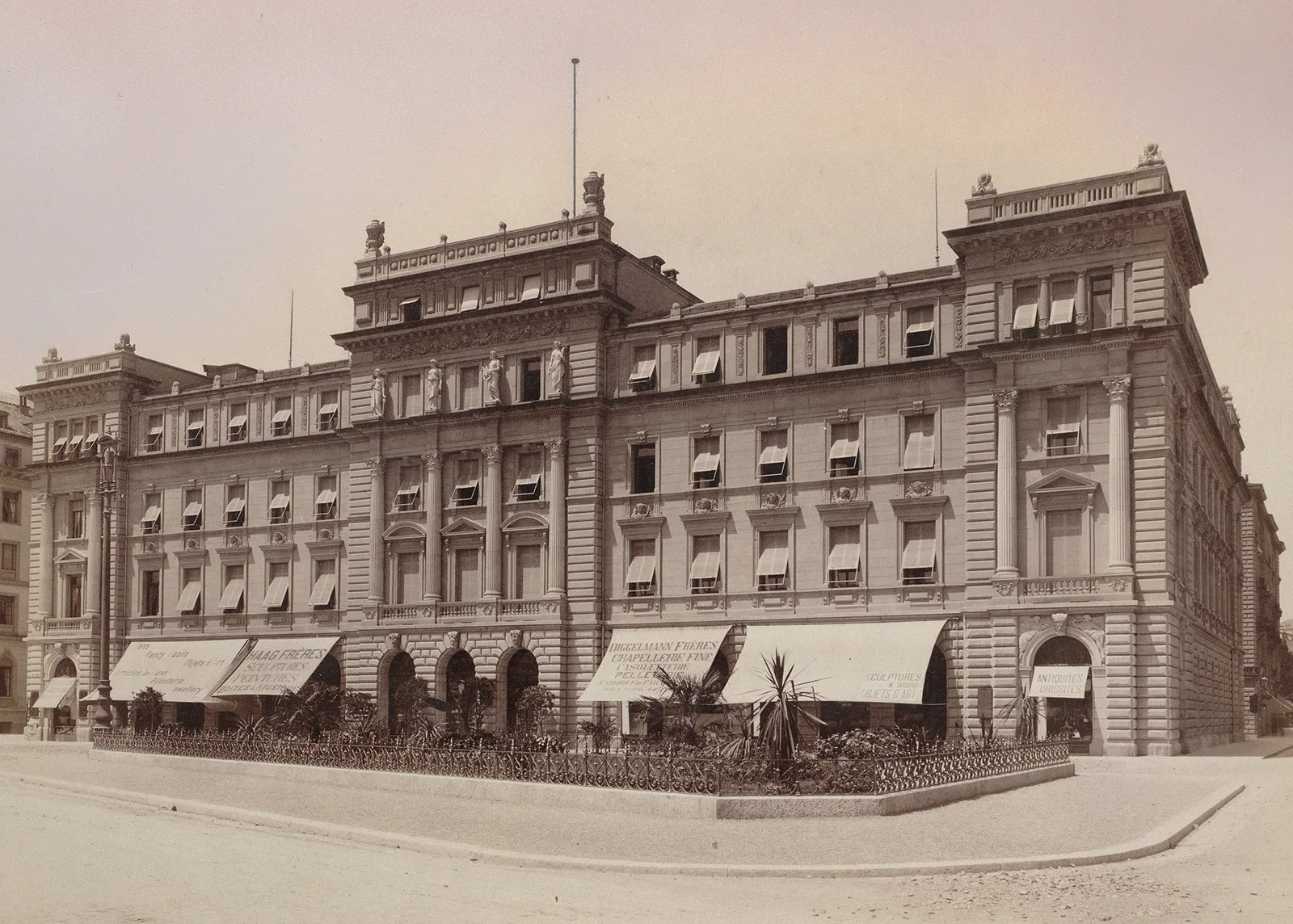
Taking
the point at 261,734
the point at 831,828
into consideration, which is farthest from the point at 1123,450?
the point at 261,734

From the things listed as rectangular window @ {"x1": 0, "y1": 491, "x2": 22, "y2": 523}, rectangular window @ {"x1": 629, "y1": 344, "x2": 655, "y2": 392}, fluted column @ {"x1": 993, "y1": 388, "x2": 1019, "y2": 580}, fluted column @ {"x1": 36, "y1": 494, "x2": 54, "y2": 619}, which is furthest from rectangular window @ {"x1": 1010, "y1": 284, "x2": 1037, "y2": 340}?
rectangular window @ {"x1": 0, "y1": 491, "x2": 22, "y2": 523}

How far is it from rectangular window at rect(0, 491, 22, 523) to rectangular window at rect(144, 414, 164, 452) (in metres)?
20.6

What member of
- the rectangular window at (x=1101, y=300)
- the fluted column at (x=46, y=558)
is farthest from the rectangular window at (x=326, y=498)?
the rectangular window at (x=1101, y=300)

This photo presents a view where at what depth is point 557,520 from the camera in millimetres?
53938

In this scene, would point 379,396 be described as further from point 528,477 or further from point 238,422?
point 238,422

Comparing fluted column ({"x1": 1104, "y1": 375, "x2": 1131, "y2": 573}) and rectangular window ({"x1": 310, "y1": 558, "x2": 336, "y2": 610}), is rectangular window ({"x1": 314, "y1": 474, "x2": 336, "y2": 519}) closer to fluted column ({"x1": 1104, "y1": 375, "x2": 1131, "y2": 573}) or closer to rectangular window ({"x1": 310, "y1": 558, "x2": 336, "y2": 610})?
rectangular window ({"x1": 310, "y1": 558, "x2": 336, "y2": 610})

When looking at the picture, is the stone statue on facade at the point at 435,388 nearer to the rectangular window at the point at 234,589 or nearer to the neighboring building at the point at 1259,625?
the rectangular window at the point at 234,589

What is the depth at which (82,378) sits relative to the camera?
228ft

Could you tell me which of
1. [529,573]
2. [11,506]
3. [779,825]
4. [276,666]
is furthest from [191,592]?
[779,825]

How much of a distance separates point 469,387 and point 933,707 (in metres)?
22.7

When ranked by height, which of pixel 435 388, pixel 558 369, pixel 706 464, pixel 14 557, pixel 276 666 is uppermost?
pixel 558 369

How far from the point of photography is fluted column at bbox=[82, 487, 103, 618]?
6712 cm

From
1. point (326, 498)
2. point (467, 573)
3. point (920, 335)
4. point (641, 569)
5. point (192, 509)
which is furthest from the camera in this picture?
point (192, 509)

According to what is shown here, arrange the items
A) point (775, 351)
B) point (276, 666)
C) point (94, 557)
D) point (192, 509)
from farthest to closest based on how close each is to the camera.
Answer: point (94, 557) < point (192, 509) < point (276, 666) < point (775, 351)
